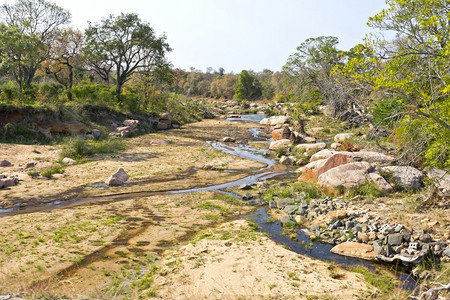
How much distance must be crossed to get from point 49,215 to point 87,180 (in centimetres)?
409

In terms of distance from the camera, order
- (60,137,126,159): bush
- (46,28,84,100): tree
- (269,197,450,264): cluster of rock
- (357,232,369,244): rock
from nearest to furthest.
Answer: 1. (269,197,450,264): cluster of rock
2. (357,232,369,244): rock
3. (60,137,126,159): bush
4. (46,28,84,100): tree

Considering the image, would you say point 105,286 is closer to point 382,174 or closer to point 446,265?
point 446,265

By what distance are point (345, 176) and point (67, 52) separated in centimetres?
3095

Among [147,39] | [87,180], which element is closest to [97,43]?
[147,39]

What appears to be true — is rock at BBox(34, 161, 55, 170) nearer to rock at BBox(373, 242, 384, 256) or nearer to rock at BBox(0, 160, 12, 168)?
rock at BBox(0, 160, 12, 168)

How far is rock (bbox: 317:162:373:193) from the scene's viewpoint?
38.4ft

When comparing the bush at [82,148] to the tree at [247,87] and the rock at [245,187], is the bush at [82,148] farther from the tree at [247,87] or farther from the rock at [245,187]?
the tree at [247,87]

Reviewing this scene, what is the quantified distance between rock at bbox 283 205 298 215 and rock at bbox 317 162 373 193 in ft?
6.20

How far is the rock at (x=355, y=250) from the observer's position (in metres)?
7.81

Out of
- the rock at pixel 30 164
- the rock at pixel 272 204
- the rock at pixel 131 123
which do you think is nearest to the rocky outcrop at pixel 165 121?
the rock at pixel 131 123

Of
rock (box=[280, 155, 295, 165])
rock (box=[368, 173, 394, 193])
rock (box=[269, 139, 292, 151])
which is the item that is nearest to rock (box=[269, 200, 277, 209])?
rock (box=[368, 173, 394, 193])

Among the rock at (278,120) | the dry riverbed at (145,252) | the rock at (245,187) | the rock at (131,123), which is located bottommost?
the dry riverbed at (145,252)

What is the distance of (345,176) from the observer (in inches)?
473

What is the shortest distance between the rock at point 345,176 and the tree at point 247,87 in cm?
6022
